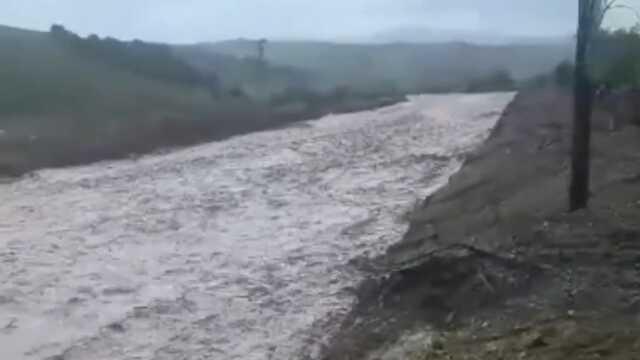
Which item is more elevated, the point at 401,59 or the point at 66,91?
the point at 66,91

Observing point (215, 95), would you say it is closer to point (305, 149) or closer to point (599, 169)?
point (305, 149)

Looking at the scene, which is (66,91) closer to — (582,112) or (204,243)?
(204,243)

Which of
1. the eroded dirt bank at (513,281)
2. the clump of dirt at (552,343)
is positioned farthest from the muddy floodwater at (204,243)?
the clump of dirt at (552,343)

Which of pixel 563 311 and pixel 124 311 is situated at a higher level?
pixel 563 311

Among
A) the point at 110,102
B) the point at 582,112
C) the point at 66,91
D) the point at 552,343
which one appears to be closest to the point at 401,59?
the point at 110,102

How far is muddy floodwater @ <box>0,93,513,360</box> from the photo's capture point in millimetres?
17109

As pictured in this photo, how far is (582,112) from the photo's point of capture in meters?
18.8

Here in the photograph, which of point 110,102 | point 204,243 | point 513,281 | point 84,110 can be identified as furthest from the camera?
point 110,102

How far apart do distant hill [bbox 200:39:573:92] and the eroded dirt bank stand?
7930 cm

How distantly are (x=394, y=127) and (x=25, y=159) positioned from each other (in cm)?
1775

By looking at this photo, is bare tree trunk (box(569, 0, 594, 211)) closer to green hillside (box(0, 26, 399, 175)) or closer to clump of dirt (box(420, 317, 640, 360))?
clump of dirt (box(420, 317, 640, 360))

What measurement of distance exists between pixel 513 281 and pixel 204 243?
1017 centimetres

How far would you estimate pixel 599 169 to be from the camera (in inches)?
983

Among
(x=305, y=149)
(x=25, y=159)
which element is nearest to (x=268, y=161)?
(x=305, y=149)
